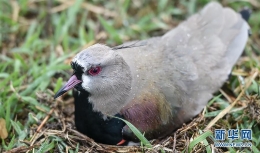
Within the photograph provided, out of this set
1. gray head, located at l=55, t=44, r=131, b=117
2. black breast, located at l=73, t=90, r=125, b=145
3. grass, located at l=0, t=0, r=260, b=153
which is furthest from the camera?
grass, located at l=0, t=0, r=260, b=153

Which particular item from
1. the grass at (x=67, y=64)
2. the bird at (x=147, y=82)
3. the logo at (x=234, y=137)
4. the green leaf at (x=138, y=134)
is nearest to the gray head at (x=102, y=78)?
the bird at (x=147, y=82)

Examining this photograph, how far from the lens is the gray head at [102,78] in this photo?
3.86m

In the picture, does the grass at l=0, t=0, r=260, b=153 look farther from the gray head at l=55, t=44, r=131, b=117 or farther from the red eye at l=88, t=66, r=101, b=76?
Result: the red eye at l=88, t=66, r=101, b=76

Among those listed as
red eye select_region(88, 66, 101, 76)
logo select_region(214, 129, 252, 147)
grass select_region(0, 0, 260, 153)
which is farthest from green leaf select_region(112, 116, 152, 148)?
logo select_region(214, 129, 252, 147)

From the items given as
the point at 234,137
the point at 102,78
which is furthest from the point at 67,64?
the point at 234,137

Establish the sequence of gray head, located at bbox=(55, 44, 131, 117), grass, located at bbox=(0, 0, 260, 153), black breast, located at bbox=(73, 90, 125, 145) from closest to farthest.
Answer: gray head, located at bbox=(55, 44, 131, 117) < black breast, located at bbox=(73, 90, 125, 145) < grass, located at bbox=(0, 0, 260, 153)

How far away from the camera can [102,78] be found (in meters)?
3.94

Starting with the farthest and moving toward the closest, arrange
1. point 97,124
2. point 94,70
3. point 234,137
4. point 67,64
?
1. point 67,64
2. point 234,137
3. point 97,124
4. point 94,70

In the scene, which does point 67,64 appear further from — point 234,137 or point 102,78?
point 234,137

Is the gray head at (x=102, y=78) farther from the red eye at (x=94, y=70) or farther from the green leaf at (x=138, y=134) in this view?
the green leaf at (x=138, y=134)

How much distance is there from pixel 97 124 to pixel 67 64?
3.95ft

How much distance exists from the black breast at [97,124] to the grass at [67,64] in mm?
82

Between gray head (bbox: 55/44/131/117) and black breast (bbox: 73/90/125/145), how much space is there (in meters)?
0.06

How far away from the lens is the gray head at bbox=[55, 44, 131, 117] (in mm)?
3859
